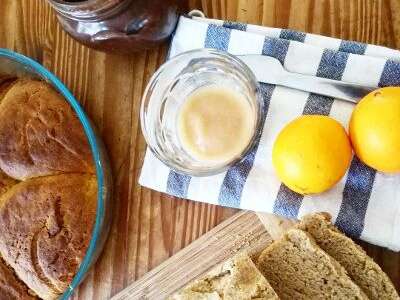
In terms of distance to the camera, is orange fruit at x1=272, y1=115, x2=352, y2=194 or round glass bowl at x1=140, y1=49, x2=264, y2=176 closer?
orange fruit at x1=272, y1=115, x2=352, y2=194

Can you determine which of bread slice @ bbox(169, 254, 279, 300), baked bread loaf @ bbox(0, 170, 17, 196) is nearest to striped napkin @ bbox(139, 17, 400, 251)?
bread slice @ bbox(169, 254, 279, 300)

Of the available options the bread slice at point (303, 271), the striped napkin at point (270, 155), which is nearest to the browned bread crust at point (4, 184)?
the striped napkin at point (270, 155)

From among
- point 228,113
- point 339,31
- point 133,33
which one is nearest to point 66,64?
point 133,33

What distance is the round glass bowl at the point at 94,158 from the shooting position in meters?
1.24

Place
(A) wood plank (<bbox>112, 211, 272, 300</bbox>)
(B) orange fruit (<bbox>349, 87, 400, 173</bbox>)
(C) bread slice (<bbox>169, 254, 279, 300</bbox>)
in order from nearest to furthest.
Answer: (B) orange fruit (<bbox>349, 87, 400, 173</bbox>), (C) bread slice (<bbox>169, 254, 279, 300</bbox>), (A) wood plank (<bbox>112, 211, 272, 300</bbox>)

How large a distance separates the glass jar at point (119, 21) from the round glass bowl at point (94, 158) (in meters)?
0.10

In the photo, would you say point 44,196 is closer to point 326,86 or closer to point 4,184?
point 4,184

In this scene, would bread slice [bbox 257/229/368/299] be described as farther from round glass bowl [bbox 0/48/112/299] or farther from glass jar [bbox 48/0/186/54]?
glass jar [bbox 48/0/186/54]

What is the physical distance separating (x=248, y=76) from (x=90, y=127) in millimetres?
299

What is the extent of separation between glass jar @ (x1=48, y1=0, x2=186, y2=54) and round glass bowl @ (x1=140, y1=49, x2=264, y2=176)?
63 mm

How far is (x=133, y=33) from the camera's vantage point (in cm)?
119

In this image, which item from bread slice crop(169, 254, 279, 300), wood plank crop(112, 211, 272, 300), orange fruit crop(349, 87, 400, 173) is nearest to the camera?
orange fruit crop(349, 87, 400, 173)

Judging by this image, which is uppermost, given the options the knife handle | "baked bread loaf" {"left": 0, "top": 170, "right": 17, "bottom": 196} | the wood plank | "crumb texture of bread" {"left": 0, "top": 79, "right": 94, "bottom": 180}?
the knife handle

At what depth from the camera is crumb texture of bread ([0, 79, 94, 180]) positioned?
126 centimetres
